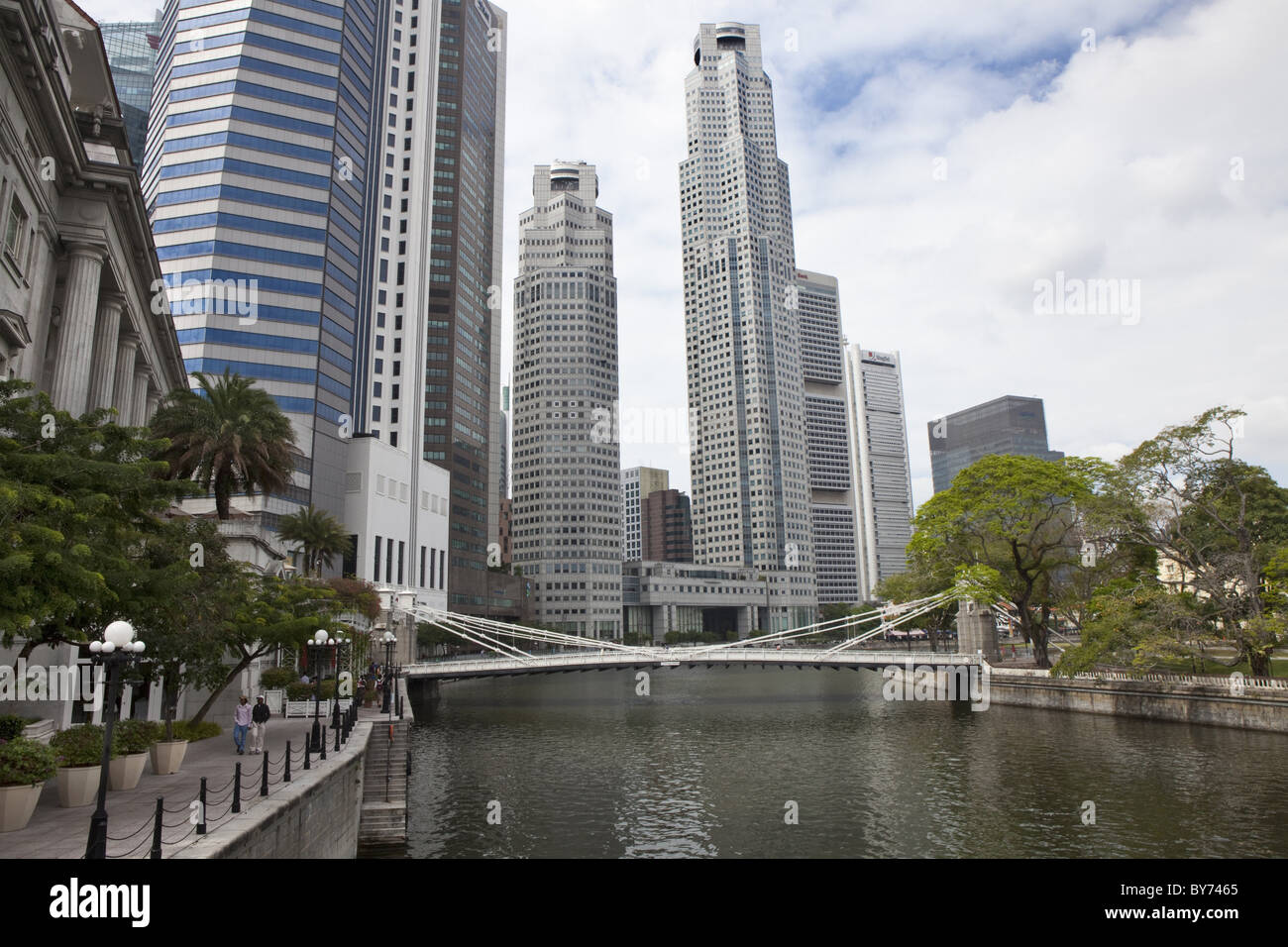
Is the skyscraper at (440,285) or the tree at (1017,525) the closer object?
the tree at (1017,525)

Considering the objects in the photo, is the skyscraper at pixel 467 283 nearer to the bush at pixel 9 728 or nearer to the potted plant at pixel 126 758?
the potted plant at pixel 126 758

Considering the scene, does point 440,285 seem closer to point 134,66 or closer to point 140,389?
point 134,66

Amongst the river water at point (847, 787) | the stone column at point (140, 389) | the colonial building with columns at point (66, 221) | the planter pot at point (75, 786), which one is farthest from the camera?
the stone column at point (140, 389)

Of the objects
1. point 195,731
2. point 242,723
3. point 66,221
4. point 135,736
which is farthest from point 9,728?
point 66,221

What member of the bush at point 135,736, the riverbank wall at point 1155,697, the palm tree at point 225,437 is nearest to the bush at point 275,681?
the palm tree at point 225,437

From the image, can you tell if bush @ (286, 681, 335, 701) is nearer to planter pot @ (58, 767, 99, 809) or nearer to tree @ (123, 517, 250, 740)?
tree @ (123, 517, 250, 740)

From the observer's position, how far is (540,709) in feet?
187

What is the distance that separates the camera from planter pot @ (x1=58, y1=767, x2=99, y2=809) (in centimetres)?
1413

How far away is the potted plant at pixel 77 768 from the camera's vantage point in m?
14.2

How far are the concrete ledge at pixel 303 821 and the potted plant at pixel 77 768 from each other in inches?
115

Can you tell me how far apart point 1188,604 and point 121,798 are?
151ft

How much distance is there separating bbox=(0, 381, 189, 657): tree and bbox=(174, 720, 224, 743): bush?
24.5ft
